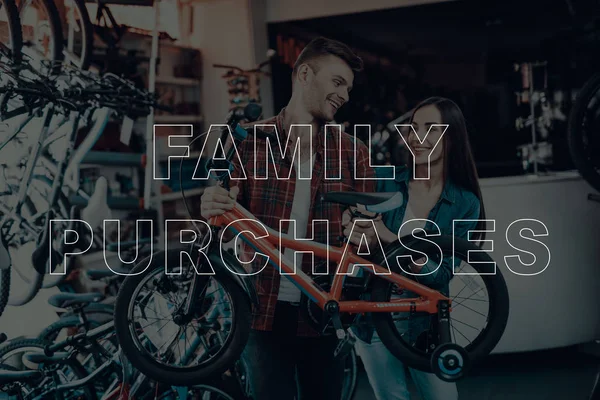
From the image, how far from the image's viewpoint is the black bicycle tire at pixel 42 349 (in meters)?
2.58

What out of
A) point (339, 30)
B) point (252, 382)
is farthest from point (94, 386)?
point (339, 30)

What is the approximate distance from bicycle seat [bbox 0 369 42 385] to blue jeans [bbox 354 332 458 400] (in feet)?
4.91

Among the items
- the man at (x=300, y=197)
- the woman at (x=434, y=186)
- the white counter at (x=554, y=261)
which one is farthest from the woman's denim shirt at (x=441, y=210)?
the white counter at (x=554, y=261)

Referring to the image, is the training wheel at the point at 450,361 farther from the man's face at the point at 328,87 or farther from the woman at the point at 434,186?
the man's face at the point at 328,87

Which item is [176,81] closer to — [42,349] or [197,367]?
[42,349]

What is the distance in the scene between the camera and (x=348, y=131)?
3006 mm

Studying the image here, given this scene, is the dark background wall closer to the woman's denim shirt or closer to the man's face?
the woman's denim shirt

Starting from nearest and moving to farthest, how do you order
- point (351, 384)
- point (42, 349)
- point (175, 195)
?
point (42, 349)
point (351, 384)
point (175, 195)

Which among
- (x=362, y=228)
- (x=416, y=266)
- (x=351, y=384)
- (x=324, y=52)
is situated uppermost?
(x=324, y=52)

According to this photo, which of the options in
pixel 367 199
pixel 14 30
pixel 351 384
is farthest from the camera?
pixel 351 384

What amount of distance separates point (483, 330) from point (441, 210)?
1.58 feet

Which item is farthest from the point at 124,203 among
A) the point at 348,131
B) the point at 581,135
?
the point at 581,135

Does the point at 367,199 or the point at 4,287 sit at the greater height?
the point at 367,199

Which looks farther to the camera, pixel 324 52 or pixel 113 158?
pixel 113 158
